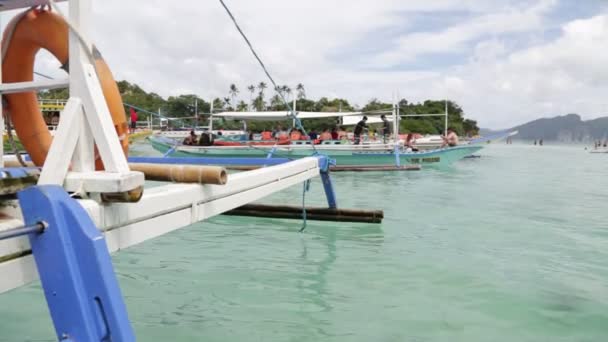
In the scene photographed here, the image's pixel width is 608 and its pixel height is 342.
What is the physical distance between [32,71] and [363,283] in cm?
367

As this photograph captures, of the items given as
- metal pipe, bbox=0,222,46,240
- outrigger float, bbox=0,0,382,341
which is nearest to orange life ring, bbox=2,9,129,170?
outrigger float, bbox=0,0,382,341

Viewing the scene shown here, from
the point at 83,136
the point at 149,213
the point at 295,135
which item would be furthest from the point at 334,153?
the point at 83,136

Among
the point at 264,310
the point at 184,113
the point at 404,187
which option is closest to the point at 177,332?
the point at 264,310

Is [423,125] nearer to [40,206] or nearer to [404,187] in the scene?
[404,187]

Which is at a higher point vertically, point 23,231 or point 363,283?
point 23,231

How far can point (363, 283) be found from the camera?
525 centimetres

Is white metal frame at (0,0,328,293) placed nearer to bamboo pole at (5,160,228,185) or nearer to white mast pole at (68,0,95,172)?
white mast pole at (68,0,95,172)

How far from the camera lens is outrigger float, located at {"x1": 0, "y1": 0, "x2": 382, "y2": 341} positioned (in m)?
1.91

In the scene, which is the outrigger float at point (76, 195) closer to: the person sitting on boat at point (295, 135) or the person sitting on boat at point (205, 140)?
the person sitting on boat at point (205, 140)

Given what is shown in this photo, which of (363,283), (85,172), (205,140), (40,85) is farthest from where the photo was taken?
(205,140)

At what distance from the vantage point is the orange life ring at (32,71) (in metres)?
2.96

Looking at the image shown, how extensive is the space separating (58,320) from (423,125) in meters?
72.6

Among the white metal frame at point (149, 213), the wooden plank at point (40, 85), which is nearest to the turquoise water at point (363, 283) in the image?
the white metal frame at point (149, 213)

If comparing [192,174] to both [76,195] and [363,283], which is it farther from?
[363,283]
